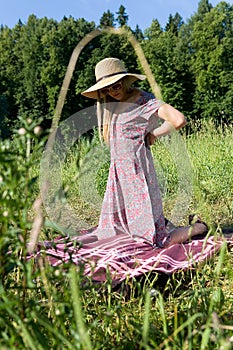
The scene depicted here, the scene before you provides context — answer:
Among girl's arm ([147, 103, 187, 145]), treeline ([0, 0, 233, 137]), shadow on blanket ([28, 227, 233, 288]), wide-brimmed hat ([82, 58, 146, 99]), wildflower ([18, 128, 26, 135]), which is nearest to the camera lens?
wildflower ([18, 128, 26, 135])

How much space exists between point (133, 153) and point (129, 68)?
1502 cm

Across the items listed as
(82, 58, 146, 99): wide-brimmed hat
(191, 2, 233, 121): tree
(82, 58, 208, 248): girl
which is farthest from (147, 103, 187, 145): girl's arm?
(191, 2, 233, 121): tree

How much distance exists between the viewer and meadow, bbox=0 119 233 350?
0.73m

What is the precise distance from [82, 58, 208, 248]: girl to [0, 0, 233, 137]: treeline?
12.4 m

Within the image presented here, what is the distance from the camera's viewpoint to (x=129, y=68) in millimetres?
16875

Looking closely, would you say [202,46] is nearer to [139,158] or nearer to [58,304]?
[139,158]

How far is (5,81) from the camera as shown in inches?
888

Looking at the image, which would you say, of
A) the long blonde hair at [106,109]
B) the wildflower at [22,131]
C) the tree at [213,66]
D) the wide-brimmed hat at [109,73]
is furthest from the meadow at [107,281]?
the tree at [213,66]

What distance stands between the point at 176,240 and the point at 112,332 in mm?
1301

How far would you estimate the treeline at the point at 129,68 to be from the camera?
17.5 meters

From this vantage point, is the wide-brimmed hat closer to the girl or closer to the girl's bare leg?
the girl

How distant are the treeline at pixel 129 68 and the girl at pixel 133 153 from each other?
40.6 feet

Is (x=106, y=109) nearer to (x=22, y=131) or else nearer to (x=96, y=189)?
(x=96, y=189)

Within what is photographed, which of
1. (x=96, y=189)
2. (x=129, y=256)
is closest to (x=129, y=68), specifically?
(x=96, y=189)
